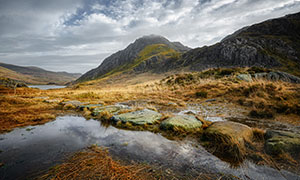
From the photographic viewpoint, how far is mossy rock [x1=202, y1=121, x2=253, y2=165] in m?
3.18

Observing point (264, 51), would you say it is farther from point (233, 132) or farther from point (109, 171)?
point (109, 171)

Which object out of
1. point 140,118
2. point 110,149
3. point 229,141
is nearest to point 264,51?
point 140,118

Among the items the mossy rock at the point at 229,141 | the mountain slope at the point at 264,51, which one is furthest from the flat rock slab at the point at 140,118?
the mountain slope at the point at 264,51

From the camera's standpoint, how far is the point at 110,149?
3656mm

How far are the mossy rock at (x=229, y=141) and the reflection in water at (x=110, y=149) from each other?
0.26 m

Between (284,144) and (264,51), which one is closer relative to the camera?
(284,144)

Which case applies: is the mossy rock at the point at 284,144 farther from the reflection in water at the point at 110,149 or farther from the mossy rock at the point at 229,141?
the reflection in water at the point at 110,149

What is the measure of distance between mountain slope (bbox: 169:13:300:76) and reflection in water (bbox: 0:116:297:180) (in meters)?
48.2

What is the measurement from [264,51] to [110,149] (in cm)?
5836

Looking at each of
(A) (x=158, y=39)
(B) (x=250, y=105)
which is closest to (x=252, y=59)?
(B) (x=250, y=105)

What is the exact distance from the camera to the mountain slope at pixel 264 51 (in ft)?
136

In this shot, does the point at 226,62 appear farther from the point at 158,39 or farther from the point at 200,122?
the point at 158,39

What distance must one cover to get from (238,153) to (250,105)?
244 inches

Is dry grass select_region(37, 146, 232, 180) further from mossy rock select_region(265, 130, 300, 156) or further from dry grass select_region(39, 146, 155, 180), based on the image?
mossy rock select_region(265, 130, 300, 156)
